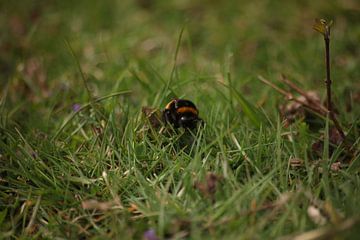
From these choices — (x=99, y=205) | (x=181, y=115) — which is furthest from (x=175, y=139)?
(x=99, y=205)

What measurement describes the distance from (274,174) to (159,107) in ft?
2.96

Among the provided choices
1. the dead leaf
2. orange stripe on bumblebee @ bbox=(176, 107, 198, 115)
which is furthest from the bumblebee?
the dead leaf

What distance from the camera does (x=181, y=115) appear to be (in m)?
2.57

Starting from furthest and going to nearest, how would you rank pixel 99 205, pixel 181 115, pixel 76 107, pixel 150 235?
1. pixel 76 107
2. pixel 181 115
3. pixel 99 205
4. pixel 150 235

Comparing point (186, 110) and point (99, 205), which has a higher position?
point (186, 110)

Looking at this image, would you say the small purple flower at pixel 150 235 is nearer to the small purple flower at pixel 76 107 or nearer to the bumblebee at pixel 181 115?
the bumblebee at pixel 181 115

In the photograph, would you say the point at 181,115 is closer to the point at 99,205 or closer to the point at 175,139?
the point at 175,139

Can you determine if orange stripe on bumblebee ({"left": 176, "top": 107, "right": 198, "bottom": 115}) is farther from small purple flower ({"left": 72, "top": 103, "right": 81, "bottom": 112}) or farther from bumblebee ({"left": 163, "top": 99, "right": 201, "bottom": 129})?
small purple flower ({"left": 72, "top": 103, "right": 81, "bottom": 112})

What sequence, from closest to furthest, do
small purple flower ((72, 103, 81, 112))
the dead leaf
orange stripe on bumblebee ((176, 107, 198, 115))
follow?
the dead leaf < orange stripe on bumblebee ((176, 107, 198, 115)) < small purple flower ((72, 103, 81, 112))

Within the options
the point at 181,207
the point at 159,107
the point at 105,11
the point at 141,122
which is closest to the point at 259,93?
the point at 159,107

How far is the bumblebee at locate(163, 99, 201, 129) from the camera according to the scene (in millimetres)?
2578

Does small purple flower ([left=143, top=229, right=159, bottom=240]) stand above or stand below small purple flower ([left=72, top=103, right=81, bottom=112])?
below

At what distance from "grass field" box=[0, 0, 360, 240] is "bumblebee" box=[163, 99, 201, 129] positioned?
0.22 ft

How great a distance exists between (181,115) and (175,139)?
0.44ft
